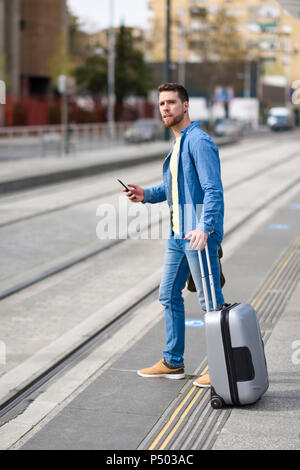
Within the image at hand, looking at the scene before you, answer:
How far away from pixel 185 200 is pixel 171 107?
587 mm

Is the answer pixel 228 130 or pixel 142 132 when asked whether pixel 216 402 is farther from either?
pixel 228 130

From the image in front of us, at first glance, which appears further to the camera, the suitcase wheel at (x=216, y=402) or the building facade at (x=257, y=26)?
the building facade at (x=257, y=26)

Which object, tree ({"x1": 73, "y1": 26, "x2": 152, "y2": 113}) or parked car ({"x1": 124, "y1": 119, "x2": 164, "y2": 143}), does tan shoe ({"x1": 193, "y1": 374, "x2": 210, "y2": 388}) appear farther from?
tree ({"x1": 73, "y1": 26, "x2": 152, "y2": 113})

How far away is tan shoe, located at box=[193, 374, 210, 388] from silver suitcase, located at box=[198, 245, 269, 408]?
395 mm

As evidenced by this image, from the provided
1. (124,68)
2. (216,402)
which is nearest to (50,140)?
(216,402)

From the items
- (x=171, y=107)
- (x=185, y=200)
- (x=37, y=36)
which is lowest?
(x=185, y=200)

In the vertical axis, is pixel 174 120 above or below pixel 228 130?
above

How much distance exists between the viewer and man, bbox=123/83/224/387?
523 centimetres

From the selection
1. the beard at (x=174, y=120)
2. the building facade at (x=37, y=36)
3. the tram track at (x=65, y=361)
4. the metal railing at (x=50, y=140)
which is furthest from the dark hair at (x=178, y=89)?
the building facade at (x=37, y=36)

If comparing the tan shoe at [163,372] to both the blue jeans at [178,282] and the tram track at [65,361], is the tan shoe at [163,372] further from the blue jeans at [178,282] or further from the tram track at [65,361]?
the tram track at [65,361]

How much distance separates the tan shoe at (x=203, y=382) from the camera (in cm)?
557

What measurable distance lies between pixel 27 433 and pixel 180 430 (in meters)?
0.85

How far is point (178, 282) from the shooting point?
18.4 feet

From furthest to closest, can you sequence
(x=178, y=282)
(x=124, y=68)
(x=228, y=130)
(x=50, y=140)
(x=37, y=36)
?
(x=124, y=68), (x=37, y=36), (x=228, y=130), (x=50, y=140), (x=178, y=282)
